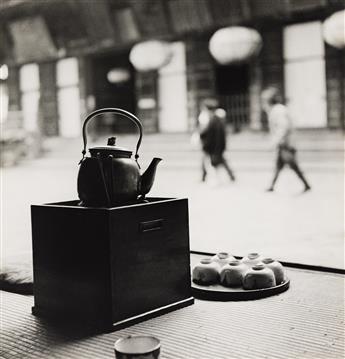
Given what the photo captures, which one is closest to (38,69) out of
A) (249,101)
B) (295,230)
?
(249,101)

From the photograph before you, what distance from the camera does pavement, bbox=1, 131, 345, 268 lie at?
4.10 metres

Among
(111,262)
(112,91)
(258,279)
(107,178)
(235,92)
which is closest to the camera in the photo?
(111,262)


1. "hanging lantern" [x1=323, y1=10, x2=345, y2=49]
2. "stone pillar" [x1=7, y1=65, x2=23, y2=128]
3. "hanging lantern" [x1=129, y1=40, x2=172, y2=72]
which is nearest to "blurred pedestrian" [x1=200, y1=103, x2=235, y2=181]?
"hanging lantern" [x1=129, y1=40, x2=172, y2=72]

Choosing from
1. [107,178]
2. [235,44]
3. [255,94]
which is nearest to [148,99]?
[255,94]

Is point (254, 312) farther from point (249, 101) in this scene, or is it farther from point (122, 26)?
point (122, 26)

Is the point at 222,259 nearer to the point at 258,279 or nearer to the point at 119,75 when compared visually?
the point at 258,279

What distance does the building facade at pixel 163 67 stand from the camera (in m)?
9.65

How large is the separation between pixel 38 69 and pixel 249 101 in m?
6.01

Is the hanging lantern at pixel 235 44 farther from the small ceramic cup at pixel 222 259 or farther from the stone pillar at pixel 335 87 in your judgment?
the small ceramic cup at pixel 222 259

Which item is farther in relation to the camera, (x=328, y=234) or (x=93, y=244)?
(x=328, y=234)

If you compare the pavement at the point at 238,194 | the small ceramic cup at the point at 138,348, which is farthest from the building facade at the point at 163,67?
the small ceramic cup at the point at 138,348

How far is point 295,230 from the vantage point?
4590mm

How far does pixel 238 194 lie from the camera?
6984 mm

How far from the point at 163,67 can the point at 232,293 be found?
7.38 meters
